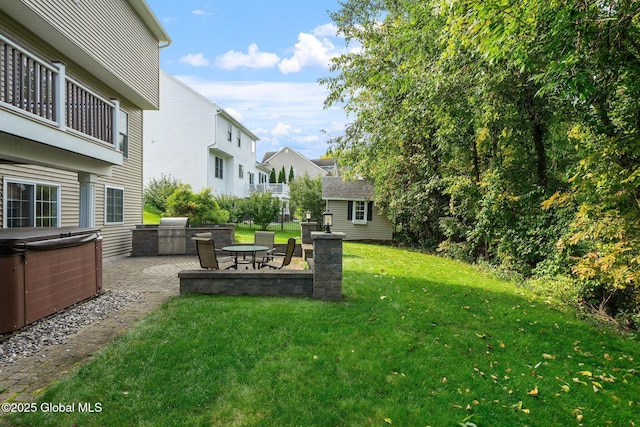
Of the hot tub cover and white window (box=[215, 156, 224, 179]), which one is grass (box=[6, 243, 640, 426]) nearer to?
the hot tub cover

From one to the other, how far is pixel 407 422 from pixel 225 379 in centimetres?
187

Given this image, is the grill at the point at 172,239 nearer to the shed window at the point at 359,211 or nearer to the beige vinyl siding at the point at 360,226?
the beige vinyl siding at the point at 360,226

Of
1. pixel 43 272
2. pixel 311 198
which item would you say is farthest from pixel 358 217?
pixel 43 272

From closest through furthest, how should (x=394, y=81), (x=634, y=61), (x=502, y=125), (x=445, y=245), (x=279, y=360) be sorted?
(x=279, y=360) → (x=634, y=61) → (x=394, y=81) → (x=502, y=125) → (x=445, y=245)

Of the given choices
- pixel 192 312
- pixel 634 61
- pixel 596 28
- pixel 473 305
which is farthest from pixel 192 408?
pixel 634 61

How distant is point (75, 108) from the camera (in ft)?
21.1

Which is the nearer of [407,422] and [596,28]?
[407,422]

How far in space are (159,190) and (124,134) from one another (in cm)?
955

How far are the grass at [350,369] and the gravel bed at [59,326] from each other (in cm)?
106

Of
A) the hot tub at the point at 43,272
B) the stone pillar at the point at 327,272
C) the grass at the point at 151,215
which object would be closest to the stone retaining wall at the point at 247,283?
the stone pillar at the point at 327,272

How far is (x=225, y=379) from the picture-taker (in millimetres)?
3607

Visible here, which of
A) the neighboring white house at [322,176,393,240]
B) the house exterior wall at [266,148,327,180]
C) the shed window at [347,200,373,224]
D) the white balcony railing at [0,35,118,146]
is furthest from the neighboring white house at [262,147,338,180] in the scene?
the white balcony railing at [0,35,118,146]

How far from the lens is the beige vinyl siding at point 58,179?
766cm

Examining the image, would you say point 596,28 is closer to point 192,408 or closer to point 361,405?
point 361,405
